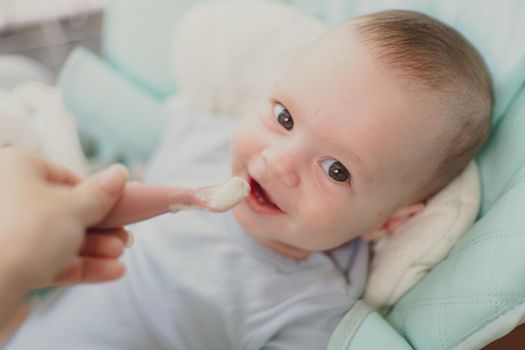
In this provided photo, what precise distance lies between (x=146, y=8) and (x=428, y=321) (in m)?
0.85

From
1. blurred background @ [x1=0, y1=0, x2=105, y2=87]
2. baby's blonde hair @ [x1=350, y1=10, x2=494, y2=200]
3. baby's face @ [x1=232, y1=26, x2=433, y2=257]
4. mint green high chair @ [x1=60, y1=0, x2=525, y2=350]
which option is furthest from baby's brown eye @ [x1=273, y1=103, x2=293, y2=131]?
blurred background @ [x1=0, y1=0, x2=105, y2=87]

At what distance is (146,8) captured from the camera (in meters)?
1.18

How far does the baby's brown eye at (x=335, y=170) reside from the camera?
0.74 m

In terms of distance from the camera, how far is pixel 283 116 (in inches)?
30.6

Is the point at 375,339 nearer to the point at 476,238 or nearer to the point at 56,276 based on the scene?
the point at 476,238

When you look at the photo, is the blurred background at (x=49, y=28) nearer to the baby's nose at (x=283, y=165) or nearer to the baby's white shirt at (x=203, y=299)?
the baby's white shirt at (x=203, y=299)

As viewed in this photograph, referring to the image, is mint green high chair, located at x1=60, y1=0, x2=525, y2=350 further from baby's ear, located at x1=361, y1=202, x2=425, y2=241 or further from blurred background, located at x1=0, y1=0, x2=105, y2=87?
blurred background, located at x1=0, y1=0, x2=105, y2=87

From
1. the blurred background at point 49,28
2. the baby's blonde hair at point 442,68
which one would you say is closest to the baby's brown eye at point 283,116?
the baby's blonde hair at point 442,68

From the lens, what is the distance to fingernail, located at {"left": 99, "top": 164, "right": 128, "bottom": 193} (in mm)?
509

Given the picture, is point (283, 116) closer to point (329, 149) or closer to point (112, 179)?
point (329, 149)

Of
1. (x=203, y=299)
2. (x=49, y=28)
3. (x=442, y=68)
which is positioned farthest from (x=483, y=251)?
(x=49, y=28)

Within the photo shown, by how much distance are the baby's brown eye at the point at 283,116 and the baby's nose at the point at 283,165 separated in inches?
2.1

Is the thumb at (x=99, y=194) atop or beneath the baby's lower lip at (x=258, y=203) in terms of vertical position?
atop

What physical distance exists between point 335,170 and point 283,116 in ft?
0.36
